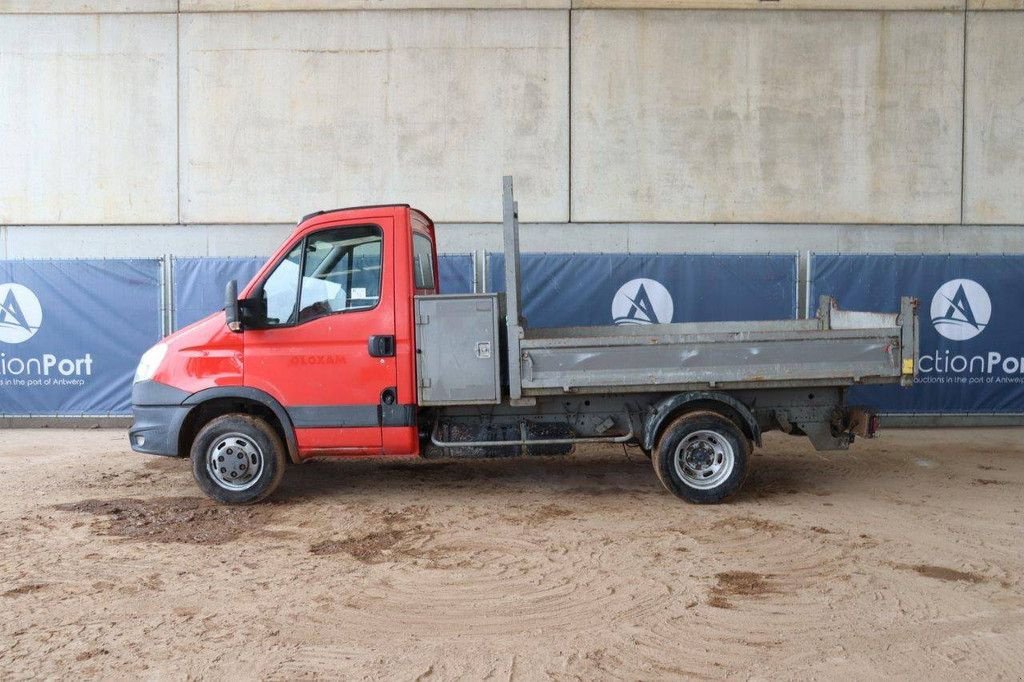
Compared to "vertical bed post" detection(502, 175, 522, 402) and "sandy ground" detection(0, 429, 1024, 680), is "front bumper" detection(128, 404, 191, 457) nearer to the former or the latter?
"sandy ground" detection(0, 429, 1024, 680)

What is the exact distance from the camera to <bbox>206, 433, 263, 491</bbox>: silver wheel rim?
664 cm

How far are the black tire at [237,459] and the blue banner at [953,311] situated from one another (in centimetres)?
759

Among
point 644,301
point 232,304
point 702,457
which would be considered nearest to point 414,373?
point 232,304

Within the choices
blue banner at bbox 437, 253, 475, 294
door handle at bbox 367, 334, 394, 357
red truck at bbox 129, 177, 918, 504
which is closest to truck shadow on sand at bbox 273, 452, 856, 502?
red truck at bbox 129, 177, 918, 504

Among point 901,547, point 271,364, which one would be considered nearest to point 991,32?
point 901,547

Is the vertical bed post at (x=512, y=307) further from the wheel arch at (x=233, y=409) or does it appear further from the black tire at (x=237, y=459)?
the black tire at (x=237, y=459)

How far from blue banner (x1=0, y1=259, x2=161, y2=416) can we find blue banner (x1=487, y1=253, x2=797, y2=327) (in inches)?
211

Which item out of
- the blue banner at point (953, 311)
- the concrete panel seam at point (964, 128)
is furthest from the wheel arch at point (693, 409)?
Result: the concrete panel seam at point (964, 128)

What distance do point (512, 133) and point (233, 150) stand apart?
399 cm

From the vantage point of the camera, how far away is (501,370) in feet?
21.9

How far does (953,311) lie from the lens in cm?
1055

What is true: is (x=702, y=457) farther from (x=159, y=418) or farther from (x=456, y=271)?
(x=456, y=271)

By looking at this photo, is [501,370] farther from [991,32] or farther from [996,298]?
[991,32]

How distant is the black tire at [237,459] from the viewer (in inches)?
260
